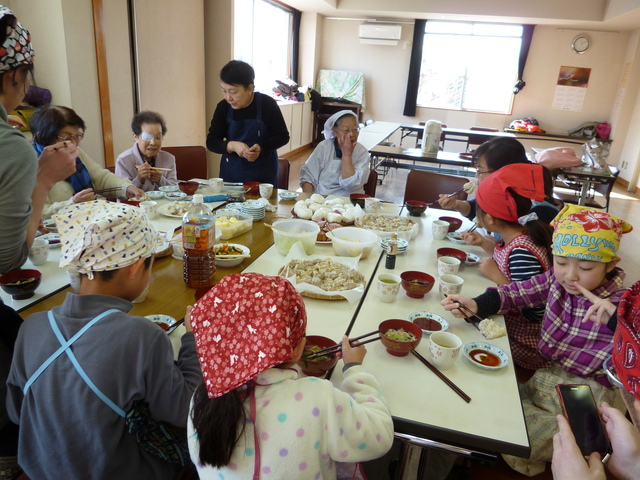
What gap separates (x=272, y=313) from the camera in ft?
2.59

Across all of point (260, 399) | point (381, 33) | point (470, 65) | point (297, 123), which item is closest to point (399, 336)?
point (260, 399)

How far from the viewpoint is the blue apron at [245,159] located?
312 cm

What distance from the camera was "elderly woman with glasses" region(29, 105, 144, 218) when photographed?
7.01ft

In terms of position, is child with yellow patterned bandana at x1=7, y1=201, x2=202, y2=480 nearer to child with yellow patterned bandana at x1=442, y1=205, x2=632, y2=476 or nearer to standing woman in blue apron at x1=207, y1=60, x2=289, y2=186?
child with yellow patterned bandana at x1=442, y1=205, x2=632, y2=476

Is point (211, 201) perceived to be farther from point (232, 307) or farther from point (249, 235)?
point (232, 307)

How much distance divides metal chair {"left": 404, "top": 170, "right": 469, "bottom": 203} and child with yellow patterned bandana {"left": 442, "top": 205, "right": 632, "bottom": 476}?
1501 millimetres

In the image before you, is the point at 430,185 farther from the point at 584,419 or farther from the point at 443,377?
the point at 584,419

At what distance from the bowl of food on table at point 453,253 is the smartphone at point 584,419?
0.86 m

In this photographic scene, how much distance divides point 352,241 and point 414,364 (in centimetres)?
79

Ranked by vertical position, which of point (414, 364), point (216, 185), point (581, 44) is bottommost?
point (414, 364)

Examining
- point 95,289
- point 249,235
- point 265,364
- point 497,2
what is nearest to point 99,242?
point 95,289

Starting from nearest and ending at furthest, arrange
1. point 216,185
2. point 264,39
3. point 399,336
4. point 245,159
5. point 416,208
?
point 399,336, point 416,208, point 216,185, point 245,159, point 264,39

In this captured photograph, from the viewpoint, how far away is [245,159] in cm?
313

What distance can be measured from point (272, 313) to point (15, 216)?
84 cm
